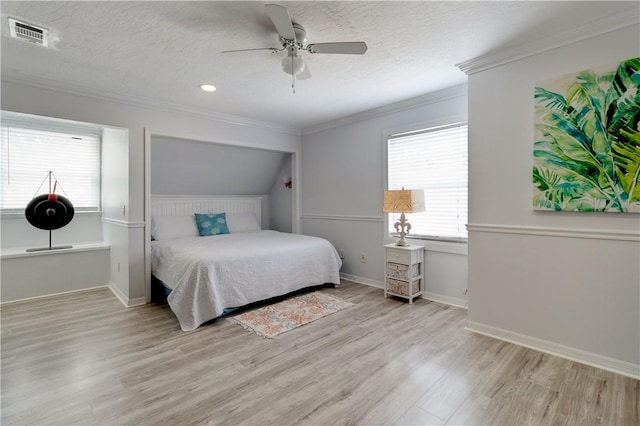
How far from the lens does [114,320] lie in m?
3.09

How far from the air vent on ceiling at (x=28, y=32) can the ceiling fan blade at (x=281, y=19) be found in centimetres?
169

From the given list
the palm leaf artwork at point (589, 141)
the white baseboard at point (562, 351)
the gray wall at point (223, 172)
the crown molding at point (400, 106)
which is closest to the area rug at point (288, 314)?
the white baseboard at point (562, 351)

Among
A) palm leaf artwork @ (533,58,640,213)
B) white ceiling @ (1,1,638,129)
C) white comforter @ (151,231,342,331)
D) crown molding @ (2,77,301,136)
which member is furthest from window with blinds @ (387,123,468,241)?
crown molding @ (2,77,301,136)

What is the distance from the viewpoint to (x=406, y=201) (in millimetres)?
3443

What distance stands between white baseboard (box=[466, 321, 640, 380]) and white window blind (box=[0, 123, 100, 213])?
534 centimetres

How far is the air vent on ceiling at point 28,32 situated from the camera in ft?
6.76

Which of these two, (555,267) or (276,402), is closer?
(276,402)

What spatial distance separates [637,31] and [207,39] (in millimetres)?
2918

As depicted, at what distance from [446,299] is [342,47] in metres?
2.89

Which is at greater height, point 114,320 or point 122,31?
point 122,31

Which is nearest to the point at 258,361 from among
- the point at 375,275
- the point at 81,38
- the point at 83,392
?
the point at 83,392

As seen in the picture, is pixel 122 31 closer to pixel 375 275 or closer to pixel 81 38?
pixel 81 38

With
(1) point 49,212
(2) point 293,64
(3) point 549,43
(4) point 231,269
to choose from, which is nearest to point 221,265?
(4) point 231,269

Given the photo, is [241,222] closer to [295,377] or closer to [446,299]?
[446,299]
